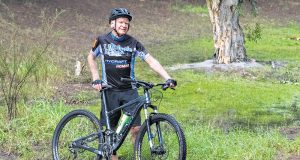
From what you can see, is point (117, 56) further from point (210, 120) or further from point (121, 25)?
point (210, 120)

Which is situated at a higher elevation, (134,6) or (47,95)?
(134,6)

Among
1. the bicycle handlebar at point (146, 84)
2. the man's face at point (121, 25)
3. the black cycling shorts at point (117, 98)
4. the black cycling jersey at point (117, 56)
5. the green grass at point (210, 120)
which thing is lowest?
the green grass at point (210, 120)

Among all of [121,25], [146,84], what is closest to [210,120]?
[121,25]

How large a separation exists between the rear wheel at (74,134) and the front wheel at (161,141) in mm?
507

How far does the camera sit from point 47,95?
1065 cm

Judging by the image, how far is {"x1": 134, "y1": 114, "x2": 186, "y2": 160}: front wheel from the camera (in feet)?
18.0

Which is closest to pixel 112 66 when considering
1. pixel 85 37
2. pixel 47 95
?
pixel 47 95

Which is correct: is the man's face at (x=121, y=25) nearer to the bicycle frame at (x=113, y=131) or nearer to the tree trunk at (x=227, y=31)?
the bicycle frame at (x=113, y=131)

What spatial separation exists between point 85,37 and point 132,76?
13.8 metres

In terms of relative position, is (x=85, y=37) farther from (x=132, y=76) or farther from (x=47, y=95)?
(x=132, y=76)

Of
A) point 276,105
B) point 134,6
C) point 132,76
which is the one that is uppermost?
point 134,6

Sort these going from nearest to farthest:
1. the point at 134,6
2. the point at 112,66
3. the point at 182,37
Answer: the point at 112,66, the point at 182,37, the point at 134,6

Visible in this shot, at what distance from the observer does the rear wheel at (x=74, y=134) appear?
244 inches

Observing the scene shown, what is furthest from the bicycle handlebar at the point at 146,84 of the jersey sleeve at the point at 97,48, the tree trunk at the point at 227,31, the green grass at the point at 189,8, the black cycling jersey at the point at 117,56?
the green grass at the point at 189,8
